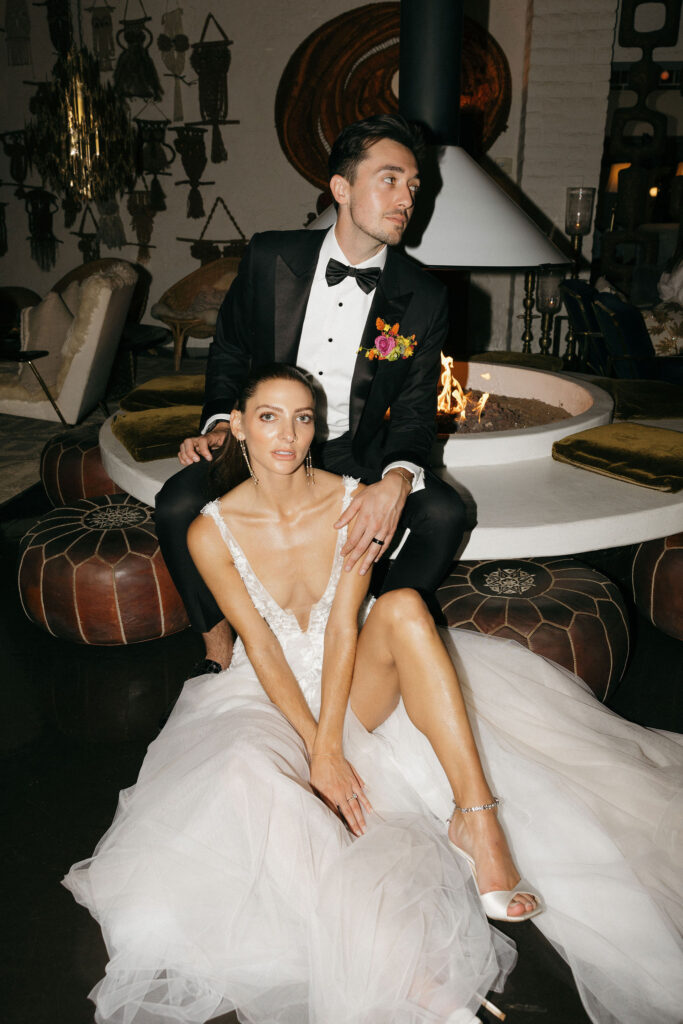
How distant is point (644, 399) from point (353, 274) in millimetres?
2097

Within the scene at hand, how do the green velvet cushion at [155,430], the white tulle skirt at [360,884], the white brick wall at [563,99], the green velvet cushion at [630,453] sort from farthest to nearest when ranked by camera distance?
the white brick wall at [563,99], the green velvet cushion at [155,430], the green velvet cushion at [630,453], the white tulle skirt at [360,884]

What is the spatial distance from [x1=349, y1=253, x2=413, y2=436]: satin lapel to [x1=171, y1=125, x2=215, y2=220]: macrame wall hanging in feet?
20.5

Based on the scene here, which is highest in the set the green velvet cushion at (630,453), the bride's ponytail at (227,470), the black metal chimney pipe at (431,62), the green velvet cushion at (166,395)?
the black metal chimney pipe at (431,62)

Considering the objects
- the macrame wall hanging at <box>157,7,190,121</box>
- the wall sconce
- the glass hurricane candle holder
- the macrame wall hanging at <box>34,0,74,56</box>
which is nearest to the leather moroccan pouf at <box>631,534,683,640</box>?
the glass hurricane candle holder

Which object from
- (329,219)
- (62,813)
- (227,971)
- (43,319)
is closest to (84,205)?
(43,319)

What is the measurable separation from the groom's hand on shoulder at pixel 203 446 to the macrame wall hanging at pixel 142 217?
21.9 feet

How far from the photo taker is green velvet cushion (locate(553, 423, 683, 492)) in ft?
9.36

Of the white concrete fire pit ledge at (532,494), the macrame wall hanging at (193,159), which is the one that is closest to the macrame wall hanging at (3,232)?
the macrame wall hanging at (193,159)

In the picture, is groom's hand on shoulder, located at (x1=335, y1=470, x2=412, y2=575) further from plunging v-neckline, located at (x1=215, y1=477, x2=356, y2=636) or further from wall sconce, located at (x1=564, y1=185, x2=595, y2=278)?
wall sconce, located at (x1=564, y1=185, x2=595, y2=278)

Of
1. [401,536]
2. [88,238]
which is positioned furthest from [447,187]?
[88,238]

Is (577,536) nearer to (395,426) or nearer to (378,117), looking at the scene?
(395,426)

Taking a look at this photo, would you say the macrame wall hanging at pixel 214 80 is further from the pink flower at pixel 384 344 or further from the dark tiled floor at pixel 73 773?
the pink flower at pixel 384 344

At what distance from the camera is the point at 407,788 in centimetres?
182

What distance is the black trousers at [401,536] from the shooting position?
2277 mm
